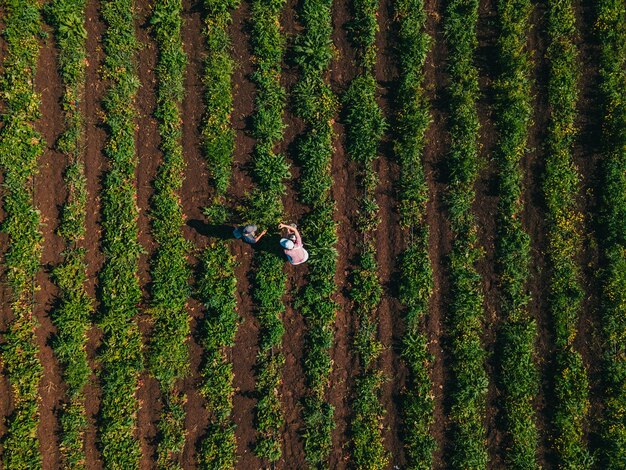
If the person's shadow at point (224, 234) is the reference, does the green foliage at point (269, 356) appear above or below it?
below

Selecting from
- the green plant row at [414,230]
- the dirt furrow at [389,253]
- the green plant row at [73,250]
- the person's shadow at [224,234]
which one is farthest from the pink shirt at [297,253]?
the green plant row at [73,250]

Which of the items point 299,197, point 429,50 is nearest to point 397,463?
point 299,197

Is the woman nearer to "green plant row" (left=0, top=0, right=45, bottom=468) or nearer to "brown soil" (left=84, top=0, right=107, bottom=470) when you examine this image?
"brown soil" (left=84, top=0, right=107, bottom=470)

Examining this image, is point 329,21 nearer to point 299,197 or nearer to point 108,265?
point 299,197

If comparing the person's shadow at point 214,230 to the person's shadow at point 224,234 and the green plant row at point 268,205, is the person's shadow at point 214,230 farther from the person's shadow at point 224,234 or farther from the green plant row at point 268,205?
the green plant row at point 268,205

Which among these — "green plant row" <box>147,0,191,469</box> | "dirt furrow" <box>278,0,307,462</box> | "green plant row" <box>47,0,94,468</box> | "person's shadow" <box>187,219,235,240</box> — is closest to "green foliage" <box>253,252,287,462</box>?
"dirt furrow" <box>278,0,307,462</box>
